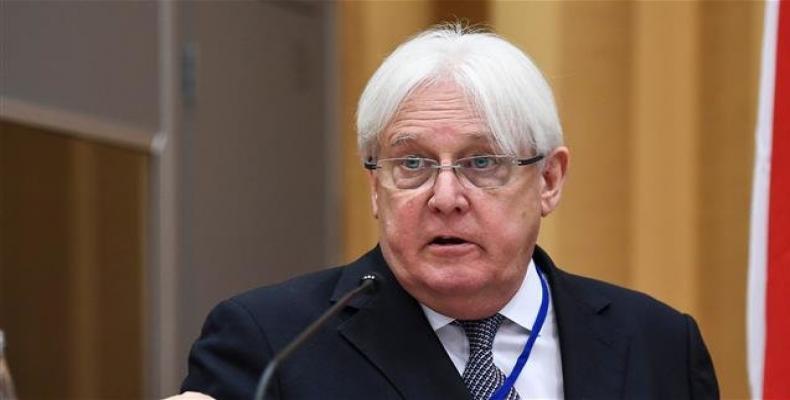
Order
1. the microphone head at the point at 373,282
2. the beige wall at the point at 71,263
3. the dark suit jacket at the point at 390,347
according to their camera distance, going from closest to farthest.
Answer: the microphone head at the point at 373,282
the dark suit jacket at the point at 390,347
the beige wall at the point at 71,263

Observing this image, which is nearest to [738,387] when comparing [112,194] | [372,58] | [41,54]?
[372,58]

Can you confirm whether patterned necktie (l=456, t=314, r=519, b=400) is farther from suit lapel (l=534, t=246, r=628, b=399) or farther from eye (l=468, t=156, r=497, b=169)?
eye (l=468, t=156, r=497, b=169)

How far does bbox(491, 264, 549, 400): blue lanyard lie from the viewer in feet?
8.12

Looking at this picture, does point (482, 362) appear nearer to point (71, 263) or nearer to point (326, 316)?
point (326, 316)

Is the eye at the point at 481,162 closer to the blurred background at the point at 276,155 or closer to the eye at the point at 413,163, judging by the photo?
the eye at the point at 413,163

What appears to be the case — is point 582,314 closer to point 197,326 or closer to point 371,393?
point 371,393

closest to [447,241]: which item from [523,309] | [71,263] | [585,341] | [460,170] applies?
[460,170]

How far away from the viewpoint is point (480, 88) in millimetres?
2512

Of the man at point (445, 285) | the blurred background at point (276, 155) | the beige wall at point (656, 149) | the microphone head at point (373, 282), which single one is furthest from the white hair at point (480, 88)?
the beige wall at point (656, 149)

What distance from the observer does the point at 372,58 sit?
486 centimetres

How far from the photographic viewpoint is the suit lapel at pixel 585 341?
2561 millimetres

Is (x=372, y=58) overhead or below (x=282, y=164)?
overhead

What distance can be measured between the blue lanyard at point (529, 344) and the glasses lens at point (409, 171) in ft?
1.09

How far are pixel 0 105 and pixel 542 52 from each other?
1.74 m
